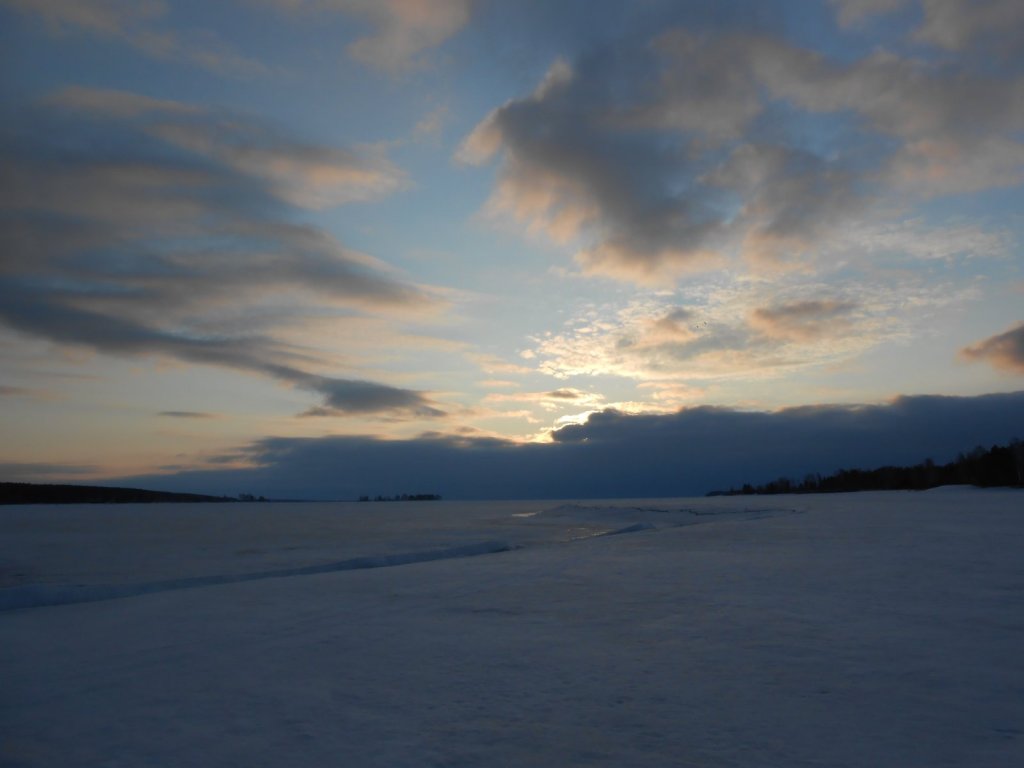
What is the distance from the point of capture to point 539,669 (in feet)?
13.5

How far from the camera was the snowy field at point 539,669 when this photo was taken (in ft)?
9.61

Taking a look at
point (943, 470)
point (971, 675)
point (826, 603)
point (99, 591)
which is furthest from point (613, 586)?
point (943, 470)

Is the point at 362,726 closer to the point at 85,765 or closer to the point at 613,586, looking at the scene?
the point at 85,765

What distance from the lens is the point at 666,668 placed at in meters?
3.98

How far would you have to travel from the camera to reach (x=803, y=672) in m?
3.80

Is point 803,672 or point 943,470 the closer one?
point 803,672

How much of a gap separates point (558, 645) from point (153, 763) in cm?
264

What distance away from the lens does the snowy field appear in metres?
2.93

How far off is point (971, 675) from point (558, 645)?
97.5 inches

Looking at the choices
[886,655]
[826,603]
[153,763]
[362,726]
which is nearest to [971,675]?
[886,655]

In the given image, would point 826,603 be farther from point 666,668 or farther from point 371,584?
point 371,584

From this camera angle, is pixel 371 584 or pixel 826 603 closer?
pixel 826 603

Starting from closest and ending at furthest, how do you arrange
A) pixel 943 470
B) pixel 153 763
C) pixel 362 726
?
pixel 153 763 → pixel 362 726 → pixel 943 470

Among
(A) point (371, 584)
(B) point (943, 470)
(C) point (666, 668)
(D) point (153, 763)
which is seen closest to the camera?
(D) point (153, 763)
